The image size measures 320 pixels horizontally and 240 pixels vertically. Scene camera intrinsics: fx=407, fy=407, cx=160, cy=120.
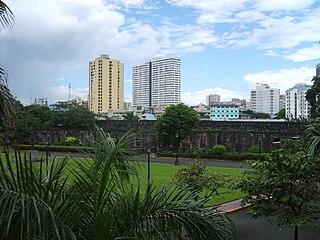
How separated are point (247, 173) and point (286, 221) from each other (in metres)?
1.31

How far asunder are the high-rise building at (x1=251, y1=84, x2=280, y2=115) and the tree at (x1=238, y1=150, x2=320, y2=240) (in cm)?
11299

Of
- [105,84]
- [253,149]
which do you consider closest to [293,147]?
[253,149]

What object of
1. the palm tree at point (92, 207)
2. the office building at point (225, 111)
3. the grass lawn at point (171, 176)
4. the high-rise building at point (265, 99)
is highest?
the high-rise building at point (265, 99)

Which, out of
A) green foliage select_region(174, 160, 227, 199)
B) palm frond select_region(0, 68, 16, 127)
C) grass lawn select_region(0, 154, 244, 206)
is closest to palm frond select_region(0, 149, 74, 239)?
palm frond select_region(0, 68, 16, 127)

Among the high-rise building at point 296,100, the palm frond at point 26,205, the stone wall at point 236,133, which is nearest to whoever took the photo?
the palm frond at point 26,205

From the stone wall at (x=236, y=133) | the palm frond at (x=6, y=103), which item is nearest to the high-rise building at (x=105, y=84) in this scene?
the stone wall at (x=236, y=133)

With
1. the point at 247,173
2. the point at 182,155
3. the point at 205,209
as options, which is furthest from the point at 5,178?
the point at 182,155

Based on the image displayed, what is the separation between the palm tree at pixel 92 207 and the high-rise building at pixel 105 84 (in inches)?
3239

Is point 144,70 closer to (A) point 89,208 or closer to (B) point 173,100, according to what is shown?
(B) point 173,100

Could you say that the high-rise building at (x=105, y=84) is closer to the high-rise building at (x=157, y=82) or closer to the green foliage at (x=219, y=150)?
the high-rise building at (x=157, y=82)

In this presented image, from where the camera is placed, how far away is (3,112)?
4.12 meters

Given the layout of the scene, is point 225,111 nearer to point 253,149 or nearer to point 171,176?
point 253,149

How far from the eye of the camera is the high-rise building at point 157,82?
117081 millimetres

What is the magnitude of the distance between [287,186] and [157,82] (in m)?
115
